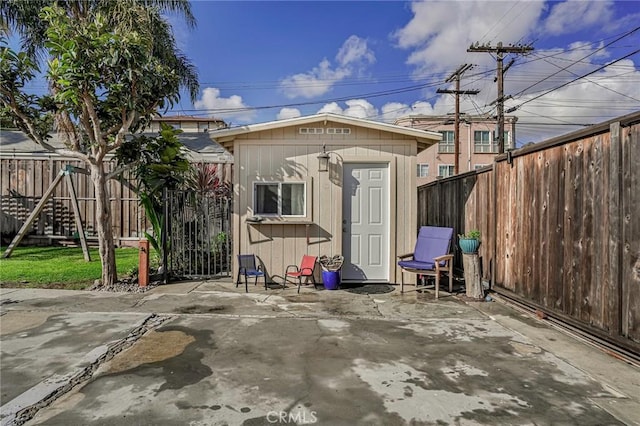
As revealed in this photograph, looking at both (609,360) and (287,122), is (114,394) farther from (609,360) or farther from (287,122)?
(287,122)

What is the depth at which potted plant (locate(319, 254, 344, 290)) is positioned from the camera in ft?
20.9

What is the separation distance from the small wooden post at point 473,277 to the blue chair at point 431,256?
343 millimetres

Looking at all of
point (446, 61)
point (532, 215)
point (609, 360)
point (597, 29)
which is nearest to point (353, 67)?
point (446, 61)

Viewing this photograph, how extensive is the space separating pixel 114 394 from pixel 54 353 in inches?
50.6

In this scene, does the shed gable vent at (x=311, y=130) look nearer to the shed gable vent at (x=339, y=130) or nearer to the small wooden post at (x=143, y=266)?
the shed gable vent at (x=339, y=130)

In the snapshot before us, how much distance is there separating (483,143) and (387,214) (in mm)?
27622

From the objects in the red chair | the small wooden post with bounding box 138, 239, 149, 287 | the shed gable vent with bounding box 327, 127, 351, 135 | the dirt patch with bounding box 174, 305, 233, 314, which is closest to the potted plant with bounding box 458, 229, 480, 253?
the red chair

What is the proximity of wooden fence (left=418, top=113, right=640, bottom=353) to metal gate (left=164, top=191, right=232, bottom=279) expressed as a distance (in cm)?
491

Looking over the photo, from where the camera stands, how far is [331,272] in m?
6.37

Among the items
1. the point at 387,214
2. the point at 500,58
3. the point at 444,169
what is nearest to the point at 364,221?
the point at 387,214

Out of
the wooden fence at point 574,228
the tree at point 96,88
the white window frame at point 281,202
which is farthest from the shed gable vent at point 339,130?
the tree at point 96,88

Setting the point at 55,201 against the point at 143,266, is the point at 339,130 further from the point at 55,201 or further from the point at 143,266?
the point at 55,201

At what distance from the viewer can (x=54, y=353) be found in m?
3.54

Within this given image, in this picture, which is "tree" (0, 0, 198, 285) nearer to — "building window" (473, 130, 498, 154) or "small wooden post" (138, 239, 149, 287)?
"small wooden post" (138, 239, 149, 287)
